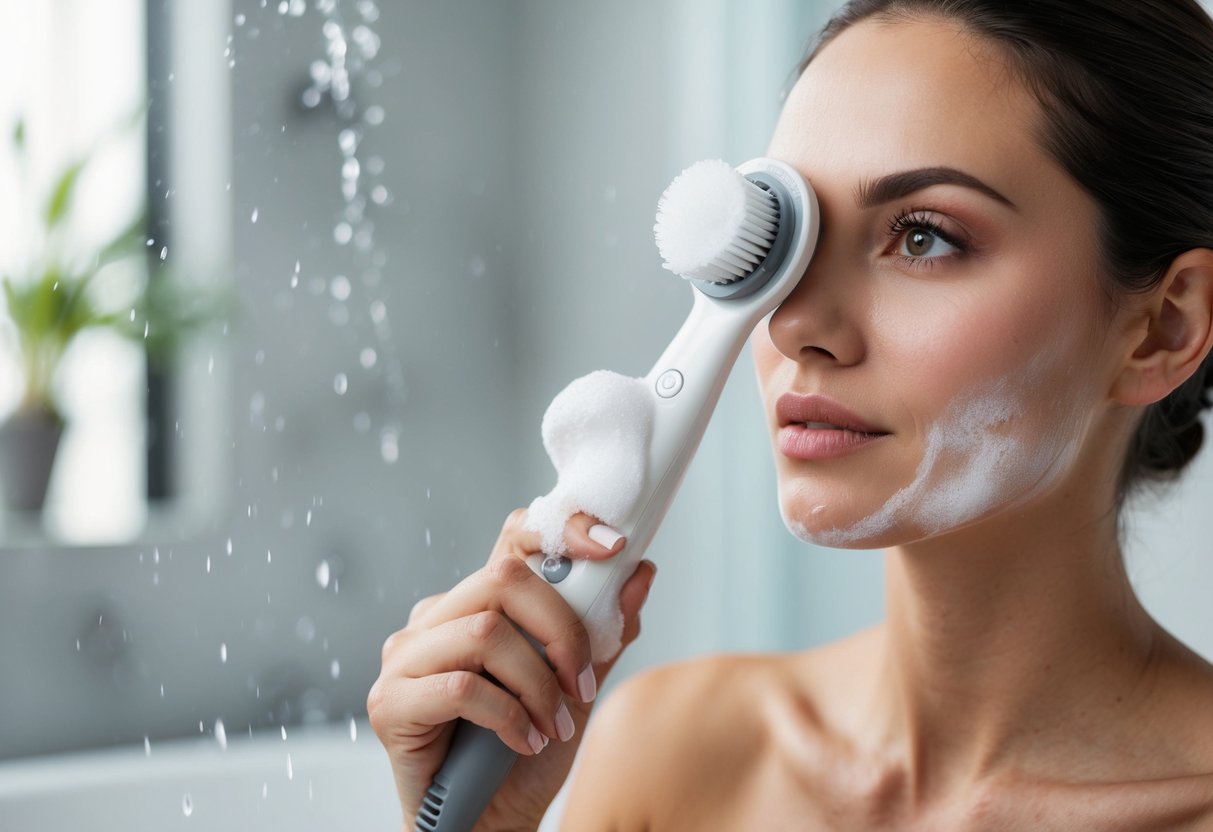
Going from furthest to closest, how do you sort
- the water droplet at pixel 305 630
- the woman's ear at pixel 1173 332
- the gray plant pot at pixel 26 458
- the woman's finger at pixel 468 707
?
the water droplet at pixel 305 630 → the gray plant pot at pixel 26 458 → the woman's ear at pixel 1173 332 → the woman's finger at pixel 468 707

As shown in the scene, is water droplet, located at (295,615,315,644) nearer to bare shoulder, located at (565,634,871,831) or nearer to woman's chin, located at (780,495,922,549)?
bare shoulder, located at (565,634,871,831)

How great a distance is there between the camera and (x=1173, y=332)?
74 centimetres

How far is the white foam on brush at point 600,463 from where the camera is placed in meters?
0.64

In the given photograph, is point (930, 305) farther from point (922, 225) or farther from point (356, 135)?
point (356, 135)

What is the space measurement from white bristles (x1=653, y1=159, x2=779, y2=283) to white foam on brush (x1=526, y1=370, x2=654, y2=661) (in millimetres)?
84

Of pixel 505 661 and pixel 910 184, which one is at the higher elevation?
pixel 910 184

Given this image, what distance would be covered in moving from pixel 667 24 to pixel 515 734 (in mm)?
1334

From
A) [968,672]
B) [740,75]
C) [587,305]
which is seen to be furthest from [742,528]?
[968,672]

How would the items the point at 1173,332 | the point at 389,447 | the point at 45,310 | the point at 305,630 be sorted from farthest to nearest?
1. the point at 389,447
2. the point at 305,630
3. the point at 45,310
4. the point at 1173,332

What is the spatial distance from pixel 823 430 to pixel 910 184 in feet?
0.51

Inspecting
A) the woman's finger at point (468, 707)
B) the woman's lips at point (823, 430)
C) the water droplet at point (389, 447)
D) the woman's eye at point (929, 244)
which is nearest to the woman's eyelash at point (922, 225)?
the woman's eye at point (929, 244)

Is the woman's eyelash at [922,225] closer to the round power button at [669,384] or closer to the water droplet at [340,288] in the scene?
the round power button at [669,384]

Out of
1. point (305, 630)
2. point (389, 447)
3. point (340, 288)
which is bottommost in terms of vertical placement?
point (305, 630)

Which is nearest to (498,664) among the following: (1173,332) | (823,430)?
(823,430)
